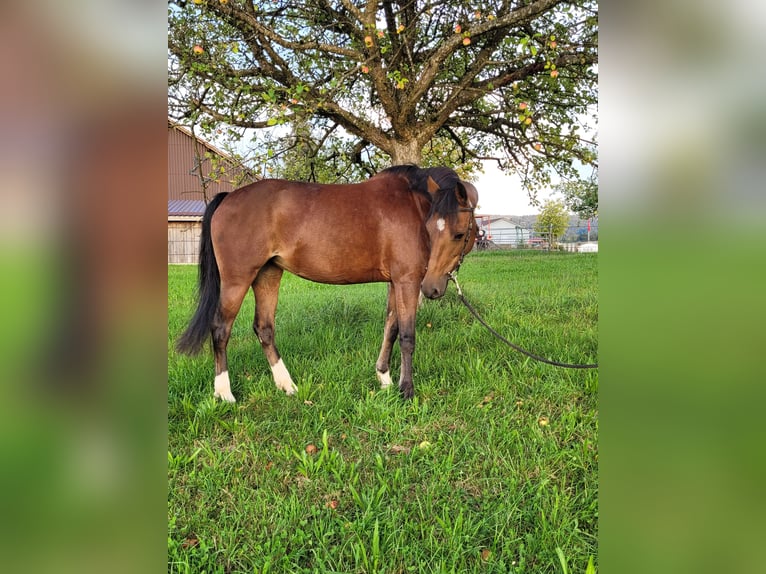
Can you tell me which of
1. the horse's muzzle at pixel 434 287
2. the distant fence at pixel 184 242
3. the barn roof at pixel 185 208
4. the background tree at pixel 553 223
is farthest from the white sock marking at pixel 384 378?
the background tree at pixel 553 223

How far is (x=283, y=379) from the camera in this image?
160 inches

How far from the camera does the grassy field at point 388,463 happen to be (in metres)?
2.01

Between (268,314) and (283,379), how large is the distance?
698mm

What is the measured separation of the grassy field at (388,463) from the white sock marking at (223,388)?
107 millimetres

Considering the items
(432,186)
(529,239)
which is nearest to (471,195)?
(432,186)

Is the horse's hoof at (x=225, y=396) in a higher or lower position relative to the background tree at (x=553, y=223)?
lower

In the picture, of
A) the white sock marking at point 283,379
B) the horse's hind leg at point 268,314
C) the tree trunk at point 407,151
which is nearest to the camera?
the white sock marking at point 283,379

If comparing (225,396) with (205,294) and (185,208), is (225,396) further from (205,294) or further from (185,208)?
(185,208)

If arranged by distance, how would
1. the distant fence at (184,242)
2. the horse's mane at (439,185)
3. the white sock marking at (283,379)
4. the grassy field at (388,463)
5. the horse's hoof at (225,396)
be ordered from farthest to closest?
the distant fence at (184,242) < the white sock marking at (283,379) < the horse's hoof at (225,396) < the horse's mane at (439,185) < the grassy field at (388,463)

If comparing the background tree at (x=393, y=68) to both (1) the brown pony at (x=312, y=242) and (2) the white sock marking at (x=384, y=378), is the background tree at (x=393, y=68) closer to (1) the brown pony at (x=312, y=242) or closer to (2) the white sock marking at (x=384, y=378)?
(1) the brown pony at (x=312, y=242)

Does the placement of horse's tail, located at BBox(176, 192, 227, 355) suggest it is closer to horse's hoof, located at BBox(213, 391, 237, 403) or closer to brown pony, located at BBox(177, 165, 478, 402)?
brown pony, located at BBox(177, 165, 478, 402)

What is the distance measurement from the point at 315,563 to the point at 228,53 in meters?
6.15
